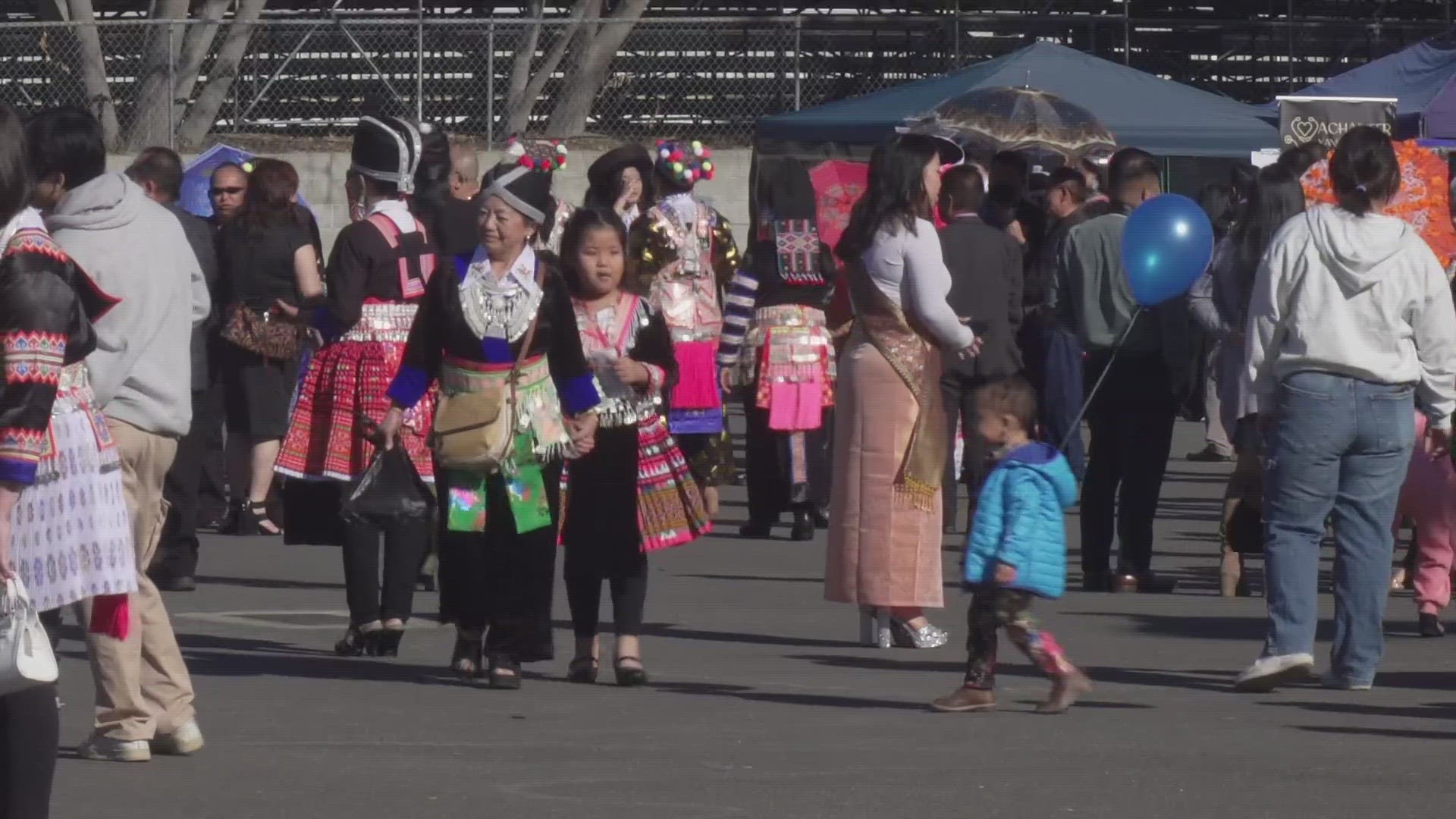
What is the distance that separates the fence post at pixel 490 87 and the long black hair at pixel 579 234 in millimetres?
17194

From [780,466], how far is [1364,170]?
579 cm

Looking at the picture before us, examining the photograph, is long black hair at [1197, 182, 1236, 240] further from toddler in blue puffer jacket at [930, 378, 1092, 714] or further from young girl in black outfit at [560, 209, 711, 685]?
toddler in blue puffer jacket at [930, 378, 1092, 714]

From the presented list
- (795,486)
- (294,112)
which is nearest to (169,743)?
(795,486)

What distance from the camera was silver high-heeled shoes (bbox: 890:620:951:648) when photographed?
9.71 meters

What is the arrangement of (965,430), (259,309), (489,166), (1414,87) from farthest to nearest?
(489,166) < (1414,87) < (259,309) < (965,430)

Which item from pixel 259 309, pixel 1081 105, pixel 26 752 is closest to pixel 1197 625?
pixel 259 309

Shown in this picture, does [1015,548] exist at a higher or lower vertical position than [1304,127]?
lower

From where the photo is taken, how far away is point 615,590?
8.74 m

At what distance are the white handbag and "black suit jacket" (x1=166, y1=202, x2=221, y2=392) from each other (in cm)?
667

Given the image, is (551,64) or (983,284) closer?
(983,284)

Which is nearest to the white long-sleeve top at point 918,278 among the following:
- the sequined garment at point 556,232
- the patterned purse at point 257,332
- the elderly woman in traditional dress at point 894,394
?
the elderly woman in traditional dress at point 894,394

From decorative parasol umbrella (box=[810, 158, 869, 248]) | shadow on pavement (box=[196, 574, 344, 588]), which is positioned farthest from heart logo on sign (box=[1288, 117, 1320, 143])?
shadow on pavement (box=[196, 574, 344, 588])

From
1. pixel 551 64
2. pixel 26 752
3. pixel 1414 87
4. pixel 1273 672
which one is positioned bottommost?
pixel 1273 672

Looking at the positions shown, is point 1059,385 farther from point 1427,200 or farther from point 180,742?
point 180,742
